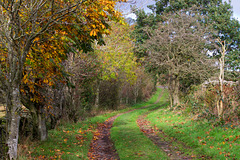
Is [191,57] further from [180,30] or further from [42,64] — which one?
[42,64]

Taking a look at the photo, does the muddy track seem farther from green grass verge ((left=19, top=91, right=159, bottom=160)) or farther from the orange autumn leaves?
the orange autumn leaves

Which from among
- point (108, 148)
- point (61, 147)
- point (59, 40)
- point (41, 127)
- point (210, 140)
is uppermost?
point (59, 40)

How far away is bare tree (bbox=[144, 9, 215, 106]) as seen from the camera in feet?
67.8

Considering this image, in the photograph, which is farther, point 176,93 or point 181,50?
point 176,93

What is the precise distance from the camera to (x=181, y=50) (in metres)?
21.5

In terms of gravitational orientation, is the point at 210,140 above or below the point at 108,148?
above

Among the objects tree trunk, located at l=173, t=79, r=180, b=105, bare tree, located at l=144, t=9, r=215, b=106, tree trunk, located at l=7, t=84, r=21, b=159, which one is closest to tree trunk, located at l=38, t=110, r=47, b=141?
tree trunk, located at l=7, t=84, r=21, b=159

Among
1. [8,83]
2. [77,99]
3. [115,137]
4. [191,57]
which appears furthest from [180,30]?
[8,83]

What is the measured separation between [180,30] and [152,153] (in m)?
14.8

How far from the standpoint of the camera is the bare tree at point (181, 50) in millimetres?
20656

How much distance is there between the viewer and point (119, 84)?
30078 mm

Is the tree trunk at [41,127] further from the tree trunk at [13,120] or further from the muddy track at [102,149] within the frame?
the tree trunk at [13,120]

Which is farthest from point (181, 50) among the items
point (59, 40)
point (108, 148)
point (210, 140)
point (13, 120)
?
point (13, 120)

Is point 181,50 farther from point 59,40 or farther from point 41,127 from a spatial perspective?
point 59,40
